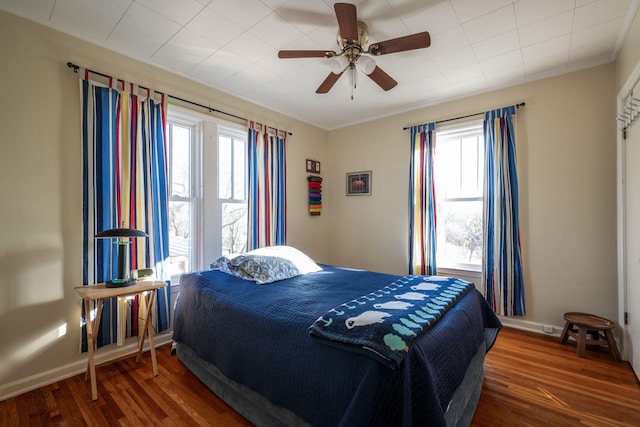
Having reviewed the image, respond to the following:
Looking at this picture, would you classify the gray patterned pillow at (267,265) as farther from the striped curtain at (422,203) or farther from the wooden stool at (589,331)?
the wooden stool at (589,331)

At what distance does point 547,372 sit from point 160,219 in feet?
11.5

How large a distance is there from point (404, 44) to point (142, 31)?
2.00m

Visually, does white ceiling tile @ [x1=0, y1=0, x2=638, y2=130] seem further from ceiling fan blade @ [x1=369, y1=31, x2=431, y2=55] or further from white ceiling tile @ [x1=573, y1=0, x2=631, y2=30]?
ceiling fan blade @ [x1=369, y1=31, x2=431, y2=55]

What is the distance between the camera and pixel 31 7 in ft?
6.43

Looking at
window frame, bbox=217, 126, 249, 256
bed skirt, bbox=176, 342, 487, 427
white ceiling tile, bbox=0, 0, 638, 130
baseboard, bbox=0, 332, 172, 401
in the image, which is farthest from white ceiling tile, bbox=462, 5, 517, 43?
baseboard, bbox=0, 332, 172, 401

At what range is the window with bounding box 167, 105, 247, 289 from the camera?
2947 millimetres

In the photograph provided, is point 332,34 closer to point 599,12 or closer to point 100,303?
point 599,12

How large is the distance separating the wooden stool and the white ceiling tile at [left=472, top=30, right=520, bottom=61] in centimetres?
246

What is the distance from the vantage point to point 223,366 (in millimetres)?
1846

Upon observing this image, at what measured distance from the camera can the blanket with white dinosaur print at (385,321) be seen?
1242 mm

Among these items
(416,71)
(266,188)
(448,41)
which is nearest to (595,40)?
(448,41)

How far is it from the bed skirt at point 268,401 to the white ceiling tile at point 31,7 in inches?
106

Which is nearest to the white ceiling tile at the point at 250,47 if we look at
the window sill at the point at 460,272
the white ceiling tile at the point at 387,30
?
the white ceiling tile at the point at 387,30

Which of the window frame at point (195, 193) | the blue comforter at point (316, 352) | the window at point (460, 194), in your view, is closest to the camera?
the blue comforter at point (316, 352)
